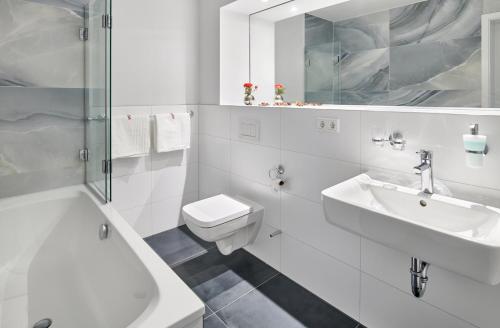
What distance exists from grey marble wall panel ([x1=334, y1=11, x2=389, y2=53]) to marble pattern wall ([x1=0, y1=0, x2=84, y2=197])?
1736 millimetres

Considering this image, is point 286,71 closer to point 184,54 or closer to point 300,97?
point 300,97

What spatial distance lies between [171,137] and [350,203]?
1.67 m

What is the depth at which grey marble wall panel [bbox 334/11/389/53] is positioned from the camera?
182 cm

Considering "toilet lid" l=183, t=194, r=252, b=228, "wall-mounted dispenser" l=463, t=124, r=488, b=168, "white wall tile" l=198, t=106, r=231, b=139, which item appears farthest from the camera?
"white wall tile" l=198, t=106, r=231, b=139

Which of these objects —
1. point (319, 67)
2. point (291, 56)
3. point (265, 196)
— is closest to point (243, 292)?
point (265, 196)

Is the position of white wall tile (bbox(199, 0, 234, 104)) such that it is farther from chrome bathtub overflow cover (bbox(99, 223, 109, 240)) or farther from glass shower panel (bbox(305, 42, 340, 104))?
chrome bathtub overflow cover (bbox(99, 223, 109, 240))

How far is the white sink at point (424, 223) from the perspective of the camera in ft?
2.93

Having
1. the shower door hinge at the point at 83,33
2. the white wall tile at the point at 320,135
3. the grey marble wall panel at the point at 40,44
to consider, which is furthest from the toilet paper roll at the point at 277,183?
the shower door hinge at the point at 83,33

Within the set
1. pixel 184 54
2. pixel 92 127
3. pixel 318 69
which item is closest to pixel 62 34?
pixel 92 127

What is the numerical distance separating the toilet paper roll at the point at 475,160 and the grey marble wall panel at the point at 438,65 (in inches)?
22.6

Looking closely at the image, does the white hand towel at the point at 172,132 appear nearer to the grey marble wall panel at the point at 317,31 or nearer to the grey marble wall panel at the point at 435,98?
the grey marble wall panel at the point at 317,31

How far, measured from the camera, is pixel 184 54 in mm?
2564

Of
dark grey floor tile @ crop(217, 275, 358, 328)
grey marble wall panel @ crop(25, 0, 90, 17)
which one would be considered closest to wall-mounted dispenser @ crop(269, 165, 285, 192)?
dark grey floor tile @ crop(217, 275, 358, 328)

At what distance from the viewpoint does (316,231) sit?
1.81m
